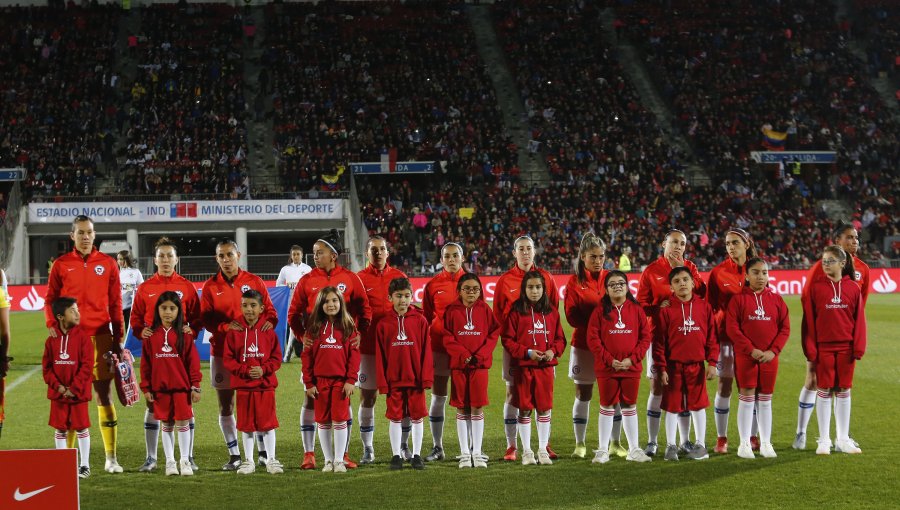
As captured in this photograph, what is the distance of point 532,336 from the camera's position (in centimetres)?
787

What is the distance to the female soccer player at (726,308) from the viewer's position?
820 cm

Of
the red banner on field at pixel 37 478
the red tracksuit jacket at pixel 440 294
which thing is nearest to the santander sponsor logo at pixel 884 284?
the red tracksuit jacket at pixel 440 294

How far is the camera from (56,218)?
97.8ft

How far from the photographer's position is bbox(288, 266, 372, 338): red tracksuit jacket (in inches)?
325

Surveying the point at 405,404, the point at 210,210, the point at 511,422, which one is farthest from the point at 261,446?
the point at 210,210

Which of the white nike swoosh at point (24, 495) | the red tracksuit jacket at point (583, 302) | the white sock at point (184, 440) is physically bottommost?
the white sock at point (184, 440)

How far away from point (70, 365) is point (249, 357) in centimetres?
136

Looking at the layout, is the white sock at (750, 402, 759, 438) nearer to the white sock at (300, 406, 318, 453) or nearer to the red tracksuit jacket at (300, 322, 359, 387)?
the red tracksuit jacket at (300, 322, 359, 387)

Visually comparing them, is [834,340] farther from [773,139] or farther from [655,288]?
[773,139]

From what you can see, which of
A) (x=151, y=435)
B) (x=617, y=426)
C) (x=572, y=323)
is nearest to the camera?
(x=151, y=435)

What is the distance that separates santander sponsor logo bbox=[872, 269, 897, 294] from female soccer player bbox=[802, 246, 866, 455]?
72.7 feet

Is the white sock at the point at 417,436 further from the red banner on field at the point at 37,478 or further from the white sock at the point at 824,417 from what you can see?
the red banner on field at the point at 37,478

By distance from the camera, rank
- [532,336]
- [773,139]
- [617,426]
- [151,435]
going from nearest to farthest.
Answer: [151,435] < [532,336] < [617,426] < [773,139]

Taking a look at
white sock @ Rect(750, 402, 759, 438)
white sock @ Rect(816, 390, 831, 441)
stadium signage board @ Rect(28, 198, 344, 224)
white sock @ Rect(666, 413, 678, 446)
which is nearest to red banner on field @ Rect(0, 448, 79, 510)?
white sock @ Rect(666, 413, 678, 446)
